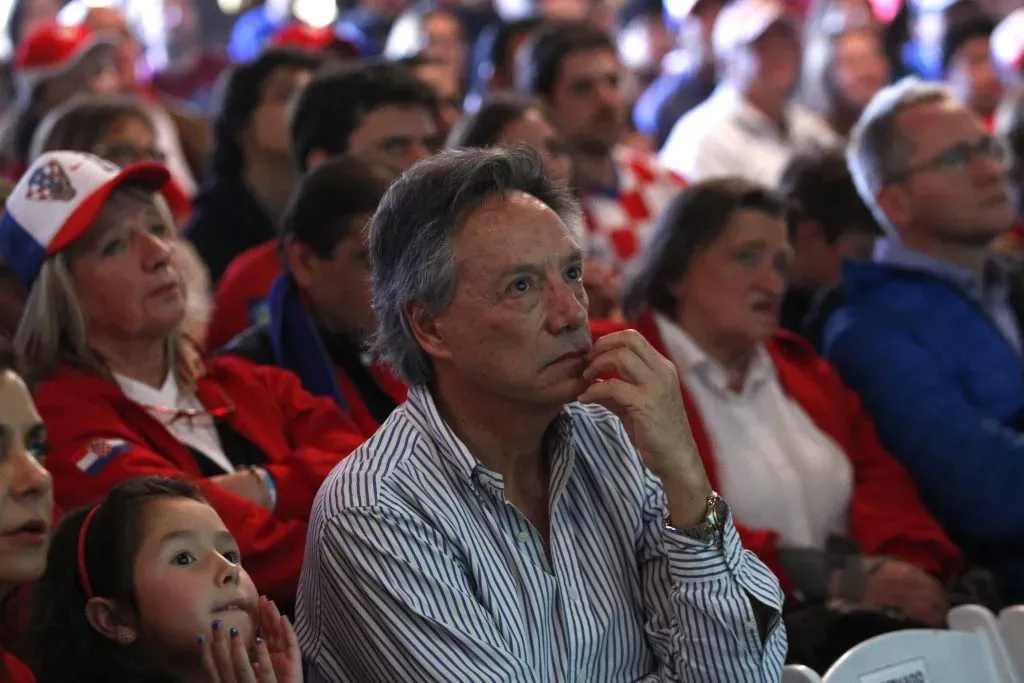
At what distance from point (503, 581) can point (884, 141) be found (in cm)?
211

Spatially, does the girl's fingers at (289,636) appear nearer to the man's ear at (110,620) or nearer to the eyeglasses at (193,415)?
the man's ear at (110,620)

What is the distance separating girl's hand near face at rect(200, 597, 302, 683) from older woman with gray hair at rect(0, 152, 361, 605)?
34 cm

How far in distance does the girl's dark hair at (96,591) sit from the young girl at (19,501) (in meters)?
0.05

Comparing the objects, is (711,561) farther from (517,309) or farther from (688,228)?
(688,228)

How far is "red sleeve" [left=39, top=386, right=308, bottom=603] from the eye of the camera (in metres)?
2.30

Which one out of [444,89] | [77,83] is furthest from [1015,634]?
[77,83]

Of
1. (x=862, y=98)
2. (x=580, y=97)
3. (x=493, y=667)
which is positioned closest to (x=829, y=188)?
(x=580, y=97)

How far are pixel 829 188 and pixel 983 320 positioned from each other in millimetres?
598

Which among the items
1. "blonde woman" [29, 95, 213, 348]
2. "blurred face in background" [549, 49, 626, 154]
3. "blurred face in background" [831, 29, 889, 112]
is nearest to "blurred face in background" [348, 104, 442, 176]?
"blonde woman" [29, 95, 213, 348]

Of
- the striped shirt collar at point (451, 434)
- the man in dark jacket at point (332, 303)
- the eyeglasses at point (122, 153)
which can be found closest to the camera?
→ the striped shirt collar at point (451, 434)

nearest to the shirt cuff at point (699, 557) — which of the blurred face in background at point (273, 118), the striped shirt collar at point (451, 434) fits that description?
the striped shirt collar at point (451, 434)

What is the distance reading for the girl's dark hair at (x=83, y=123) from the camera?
3.55 metres

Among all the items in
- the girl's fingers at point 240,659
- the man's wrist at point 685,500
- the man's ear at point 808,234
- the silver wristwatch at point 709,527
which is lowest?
the man's ear at point 808,234

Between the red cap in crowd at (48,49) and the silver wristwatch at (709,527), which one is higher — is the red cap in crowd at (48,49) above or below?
below
